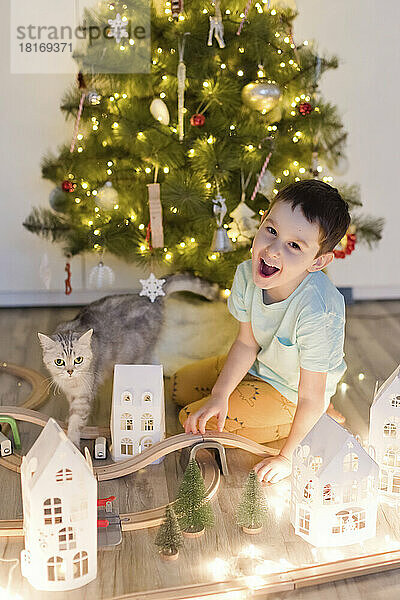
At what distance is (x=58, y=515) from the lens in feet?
3.79

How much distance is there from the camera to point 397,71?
2848 millimetres

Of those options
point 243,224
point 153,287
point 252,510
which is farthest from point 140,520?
point 243,224

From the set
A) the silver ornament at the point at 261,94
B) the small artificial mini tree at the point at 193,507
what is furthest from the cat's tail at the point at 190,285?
the small artificial mini tree at the point at 193,507

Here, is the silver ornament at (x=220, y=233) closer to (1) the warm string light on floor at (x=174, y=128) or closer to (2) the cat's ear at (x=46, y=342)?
(1) the warm string light on floor at (x=174, y=128)

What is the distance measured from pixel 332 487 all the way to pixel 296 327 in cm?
44

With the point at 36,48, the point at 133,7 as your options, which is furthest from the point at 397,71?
the point at 36,48

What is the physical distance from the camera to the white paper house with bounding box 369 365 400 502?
146 cm

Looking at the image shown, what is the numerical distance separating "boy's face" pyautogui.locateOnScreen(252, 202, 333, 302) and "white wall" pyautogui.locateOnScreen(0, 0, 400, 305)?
1324 millimetres

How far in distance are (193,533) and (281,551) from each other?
0.17 meters

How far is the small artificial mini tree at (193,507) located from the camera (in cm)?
138

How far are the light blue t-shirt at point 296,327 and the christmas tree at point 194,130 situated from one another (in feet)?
1.52

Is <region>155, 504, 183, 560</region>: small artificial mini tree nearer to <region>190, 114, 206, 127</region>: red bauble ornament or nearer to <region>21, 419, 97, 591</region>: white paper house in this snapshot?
<region>21, 419, 97, 591</region>: white paper house

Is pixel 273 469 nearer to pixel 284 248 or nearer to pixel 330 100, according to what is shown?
pixel 284 248

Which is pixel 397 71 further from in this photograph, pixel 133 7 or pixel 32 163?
pixel 32 163
